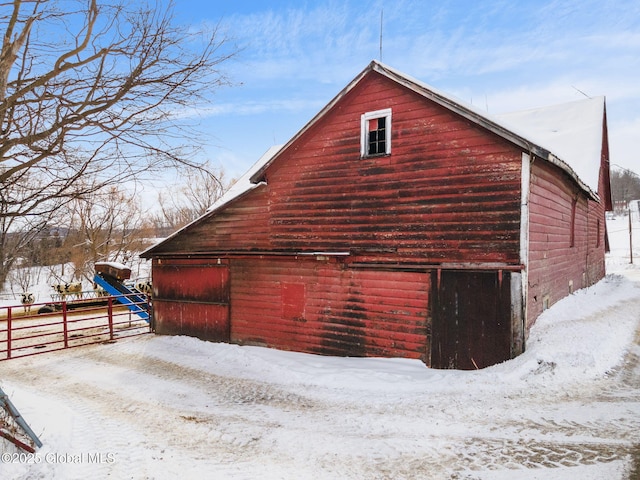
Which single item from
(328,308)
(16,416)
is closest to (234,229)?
(328,308)

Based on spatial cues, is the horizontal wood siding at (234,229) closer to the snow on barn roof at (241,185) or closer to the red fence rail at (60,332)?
the snow on barn roof at (241,185)

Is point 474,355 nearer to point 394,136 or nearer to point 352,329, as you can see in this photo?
point 352,329

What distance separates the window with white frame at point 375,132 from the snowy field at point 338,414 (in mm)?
5260

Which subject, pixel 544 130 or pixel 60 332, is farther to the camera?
pixel 544 130

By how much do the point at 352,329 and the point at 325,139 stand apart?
5.14 meters

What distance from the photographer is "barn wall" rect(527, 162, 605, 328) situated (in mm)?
9258

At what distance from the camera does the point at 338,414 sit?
6734 millimetres

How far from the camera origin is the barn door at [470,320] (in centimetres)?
847

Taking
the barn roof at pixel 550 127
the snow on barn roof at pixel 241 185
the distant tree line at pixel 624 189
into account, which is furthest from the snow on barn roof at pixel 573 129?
the distant tree line at pixel 624 189

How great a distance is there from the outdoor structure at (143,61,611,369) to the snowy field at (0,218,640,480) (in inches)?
31.2

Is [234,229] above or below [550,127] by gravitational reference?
below

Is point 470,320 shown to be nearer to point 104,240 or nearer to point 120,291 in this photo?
point 120,291

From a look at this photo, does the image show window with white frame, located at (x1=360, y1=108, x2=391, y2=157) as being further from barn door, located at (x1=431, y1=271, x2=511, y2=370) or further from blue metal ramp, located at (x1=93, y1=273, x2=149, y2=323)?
blue metal ramp, located at (x1=93, y1=273, x2=149, y2=323)

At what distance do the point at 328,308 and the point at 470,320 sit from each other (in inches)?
142
